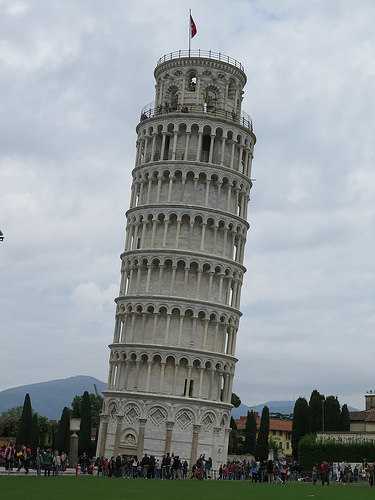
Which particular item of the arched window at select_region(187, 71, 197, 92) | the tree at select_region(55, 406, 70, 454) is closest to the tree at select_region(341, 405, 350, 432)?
the tree at select_region(55, 406, 70, 454)

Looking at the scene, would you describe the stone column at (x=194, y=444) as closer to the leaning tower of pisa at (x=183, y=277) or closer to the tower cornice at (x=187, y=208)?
the leaning tower of pisa at (x=183, y=277)

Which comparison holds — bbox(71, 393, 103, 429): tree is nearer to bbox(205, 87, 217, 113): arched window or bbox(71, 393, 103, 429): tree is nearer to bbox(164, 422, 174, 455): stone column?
bbox(164, 422, 174, 455): stone column

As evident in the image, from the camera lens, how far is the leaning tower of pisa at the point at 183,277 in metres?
69.2

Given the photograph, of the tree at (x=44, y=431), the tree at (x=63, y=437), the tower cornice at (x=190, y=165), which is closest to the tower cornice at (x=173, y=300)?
the tower cornice at (x=190, y=165)

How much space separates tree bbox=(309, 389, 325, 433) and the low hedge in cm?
2392

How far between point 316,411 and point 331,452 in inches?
1134

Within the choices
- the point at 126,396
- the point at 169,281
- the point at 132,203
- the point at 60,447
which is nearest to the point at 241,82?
the point at 132,203

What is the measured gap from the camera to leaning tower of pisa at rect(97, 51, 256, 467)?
227 ft

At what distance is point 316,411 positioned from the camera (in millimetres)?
102562

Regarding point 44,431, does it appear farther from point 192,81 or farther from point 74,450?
point 74,450

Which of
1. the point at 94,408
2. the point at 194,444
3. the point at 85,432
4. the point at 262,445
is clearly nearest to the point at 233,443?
the point at 262,445

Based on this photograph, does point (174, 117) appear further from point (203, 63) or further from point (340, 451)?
point (340, 451)

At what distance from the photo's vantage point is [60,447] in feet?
318

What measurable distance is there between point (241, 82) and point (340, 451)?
1402 inches
